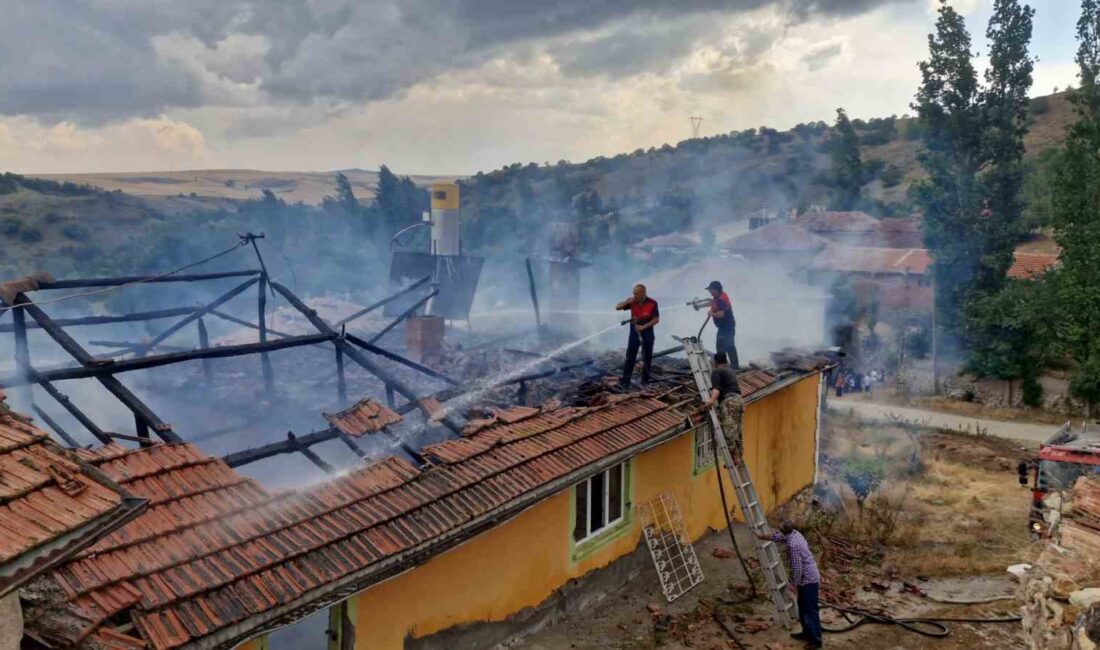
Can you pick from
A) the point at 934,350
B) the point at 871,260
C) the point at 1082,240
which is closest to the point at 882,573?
the point at 1082,240

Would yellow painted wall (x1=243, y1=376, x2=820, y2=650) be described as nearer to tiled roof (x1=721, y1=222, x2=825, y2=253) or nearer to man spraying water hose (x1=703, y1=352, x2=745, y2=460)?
man spraying water hose (x1=703, y1=352, x2=745, y2=460)

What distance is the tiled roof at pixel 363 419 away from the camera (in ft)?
27.0

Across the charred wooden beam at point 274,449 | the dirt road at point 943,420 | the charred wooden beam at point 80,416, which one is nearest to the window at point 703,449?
the charred wooden beam at point 274,449

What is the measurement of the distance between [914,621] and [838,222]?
41.4 metres

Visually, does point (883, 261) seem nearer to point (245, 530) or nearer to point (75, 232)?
point (245, 530)

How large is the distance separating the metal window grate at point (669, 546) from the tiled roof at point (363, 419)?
16.1 feet

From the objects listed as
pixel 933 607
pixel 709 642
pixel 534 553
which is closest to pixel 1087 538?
pixel 933 607

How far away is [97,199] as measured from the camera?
5609cm

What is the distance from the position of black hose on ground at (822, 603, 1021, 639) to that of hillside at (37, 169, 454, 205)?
76846mm

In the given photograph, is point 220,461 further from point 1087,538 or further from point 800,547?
point 1087,538

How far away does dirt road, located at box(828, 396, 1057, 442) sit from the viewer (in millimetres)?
27578

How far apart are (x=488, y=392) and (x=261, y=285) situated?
346 centimetres

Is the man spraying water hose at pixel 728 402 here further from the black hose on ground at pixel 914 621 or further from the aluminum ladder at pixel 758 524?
the black hose on ground at pixel 914 621

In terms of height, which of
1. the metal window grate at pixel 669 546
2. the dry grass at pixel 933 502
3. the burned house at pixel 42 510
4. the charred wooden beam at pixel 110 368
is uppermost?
the burned house at pixel 42 510
